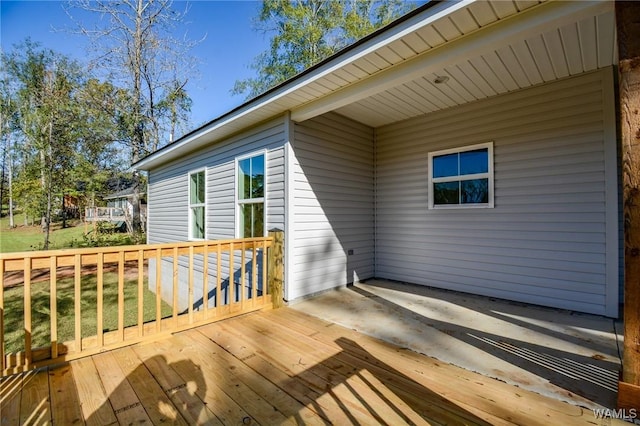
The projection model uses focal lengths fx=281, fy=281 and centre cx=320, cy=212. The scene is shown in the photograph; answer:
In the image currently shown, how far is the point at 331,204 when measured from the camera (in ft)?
15.4

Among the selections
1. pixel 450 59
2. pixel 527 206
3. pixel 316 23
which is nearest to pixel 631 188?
pixel 450 59

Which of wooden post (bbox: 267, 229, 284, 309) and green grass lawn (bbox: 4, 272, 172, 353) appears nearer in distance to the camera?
wooden post (bbox: 267, 229, 284, 309)

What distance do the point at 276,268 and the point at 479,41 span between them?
335 cm

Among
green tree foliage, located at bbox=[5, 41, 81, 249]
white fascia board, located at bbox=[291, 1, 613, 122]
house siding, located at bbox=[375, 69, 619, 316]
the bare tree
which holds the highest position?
the bare tree

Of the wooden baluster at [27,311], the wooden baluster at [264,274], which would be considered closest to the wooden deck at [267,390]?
the wooden baluster at [27,311]

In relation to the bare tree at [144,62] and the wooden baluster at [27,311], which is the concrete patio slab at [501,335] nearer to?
the wooden baluster at [27,311]

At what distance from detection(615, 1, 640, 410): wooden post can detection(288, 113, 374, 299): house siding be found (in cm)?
329

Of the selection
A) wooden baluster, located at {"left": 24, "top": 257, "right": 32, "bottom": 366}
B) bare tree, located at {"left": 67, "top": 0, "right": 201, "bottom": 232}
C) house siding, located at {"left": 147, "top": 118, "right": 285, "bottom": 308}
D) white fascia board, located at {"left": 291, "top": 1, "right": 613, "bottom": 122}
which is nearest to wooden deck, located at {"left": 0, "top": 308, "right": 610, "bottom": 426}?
wooden baluster, located at {"left": 24, "top": 257, "right": 32, "bottom": 366}

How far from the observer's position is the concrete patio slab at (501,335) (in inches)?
82.6

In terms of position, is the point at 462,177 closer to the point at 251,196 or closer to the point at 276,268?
the point at 276,268

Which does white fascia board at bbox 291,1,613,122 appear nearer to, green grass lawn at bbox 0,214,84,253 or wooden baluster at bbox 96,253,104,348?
wooden baluster at bbox 96,253,104,348

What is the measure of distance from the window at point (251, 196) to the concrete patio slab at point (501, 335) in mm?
1607

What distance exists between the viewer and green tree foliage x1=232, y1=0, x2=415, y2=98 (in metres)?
12.0
